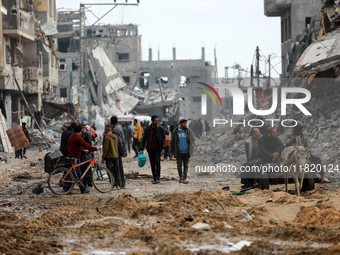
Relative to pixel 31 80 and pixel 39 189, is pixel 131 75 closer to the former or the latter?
pixel 31 80

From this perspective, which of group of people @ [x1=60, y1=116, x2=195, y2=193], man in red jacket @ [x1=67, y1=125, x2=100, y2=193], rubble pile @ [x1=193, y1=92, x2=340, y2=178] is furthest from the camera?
rubble pile @ [x1=193, y1=92, x2=340, y2=178]

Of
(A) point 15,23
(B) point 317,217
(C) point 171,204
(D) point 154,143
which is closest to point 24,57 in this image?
(A) point 15,23

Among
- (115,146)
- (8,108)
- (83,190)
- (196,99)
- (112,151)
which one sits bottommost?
(83,190)

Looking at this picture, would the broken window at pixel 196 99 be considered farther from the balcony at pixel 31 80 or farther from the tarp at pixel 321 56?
the tarp at pixel 321 56

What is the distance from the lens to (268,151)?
1402 cm

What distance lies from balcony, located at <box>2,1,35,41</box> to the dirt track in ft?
75.1

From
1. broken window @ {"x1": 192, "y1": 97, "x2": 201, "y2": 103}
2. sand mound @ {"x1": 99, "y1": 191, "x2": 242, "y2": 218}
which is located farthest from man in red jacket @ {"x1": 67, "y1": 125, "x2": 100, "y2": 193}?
broken window @ {"x1": 192, "y1": 97, "x2": 201, "y2": 103}

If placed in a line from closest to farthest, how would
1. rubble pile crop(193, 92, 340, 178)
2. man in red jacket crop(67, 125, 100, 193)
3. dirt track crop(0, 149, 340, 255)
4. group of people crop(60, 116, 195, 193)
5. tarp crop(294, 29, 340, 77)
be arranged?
dirt track crop(0, 149, 340, 255), man in red jacket crop(67, 125, 100, 193), group of people crop(60, 116, 195, 193), rubble pile crop(193, 92, 340, 178), tarp crop(294, 29, 340, 77)

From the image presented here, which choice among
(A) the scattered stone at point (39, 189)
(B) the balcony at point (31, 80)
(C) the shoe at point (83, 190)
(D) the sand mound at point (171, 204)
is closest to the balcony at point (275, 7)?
(B) the balcony at point (31, 80)

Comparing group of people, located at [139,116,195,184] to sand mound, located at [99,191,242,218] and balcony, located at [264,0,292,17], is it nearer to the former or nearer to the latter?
sand mound, located at [99,191,242,218]

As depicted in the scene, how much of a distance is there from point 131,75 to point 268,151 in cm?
7394

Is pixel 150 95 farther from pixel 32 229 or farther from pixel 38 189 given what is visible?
pixel 32 229

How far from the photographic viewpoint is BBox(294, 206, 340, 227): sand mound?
927 cm

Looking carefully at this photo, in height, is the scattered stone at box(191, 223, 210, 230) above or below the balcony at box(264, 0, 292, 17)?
below
